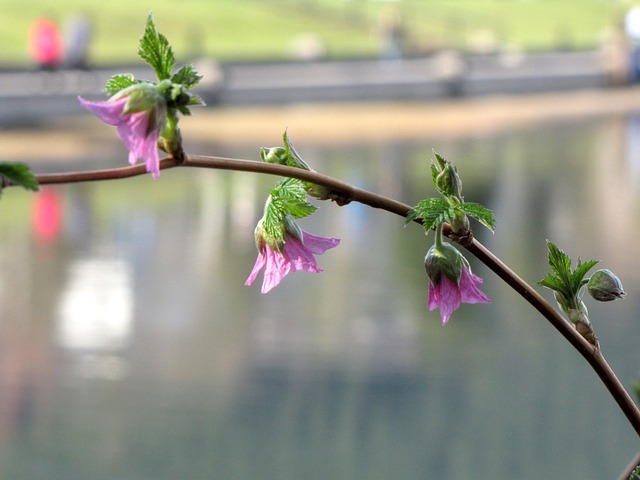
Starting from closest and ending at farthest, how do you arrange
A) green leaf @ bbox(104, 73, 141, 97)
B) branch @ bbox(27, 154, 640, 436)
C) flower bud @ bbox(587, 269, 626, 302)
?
1. branch @ bbox(27, 154, 640, 436)
2. green leaf @ bbox(104, 73, 141, 97)
3. flower bud @ bbox(587, 269, 626, 302)

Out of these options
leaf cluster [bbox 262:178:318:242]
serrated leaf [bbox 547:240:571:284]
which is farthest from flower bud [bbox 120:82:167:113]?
serrated leaf [bbox 547:240:571:284]

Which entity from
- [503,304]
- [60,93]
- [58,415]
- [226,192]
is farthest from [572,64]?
[58,415]

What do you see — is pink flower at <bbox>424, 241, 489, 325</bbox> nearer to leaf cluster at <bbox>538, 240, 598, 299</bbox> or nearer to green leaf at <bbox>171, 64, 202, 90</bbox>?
leaf cluster at <bbox>538, 240, 598, 299</bbox>

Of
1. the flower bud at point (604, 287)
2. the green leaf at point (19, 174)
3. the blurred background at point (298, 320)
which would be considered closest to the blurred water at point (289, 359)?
the blurred background at point (298, 320)

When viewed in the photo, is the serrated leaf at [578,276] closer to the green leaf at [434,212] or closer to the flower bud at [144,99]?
the green leaf at [434,212]

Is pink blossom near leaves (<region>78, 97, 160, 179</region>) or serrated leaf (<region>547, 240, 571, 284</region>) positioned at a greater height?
pink blossom near leaves (<region>78, 97, 160, 179</region>)

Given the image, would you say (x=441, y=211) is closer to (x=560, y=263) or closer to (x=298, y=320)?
(x=560, y=263)
